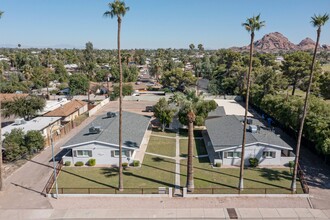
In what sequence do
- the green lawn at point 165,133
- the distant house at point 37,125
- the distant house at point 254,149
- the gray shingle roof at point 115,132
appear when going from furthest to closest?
the green lawn at point 165,133, the distant house at point 37,125, the gray shingle roof at point 115,132, the distant house at point 254,149

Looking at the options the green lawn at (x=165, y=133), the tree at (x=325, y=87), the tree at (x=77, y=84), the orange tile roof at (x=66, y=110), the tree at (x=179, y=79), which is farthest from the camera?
the tree at (x=179, y=79)

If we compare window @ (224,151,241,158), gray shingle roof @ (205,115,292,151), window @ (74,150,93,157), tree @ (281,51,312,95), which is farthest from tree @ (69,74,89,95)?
window @ (224,151,241,158)

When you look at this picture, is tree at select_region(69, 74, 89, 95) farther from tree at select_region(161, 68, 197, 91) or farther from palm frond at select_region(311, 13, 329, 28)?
palm frond at select_region(311, 13, 329, 28)

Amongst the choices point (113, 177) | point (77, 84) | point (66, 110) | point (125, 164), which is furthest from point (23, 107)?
point (77, 84)

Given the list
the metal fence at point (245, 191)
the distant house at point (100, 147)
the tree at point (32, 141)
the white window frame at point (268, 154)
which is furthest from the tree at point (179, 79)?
the metal fence at point (245, 191)

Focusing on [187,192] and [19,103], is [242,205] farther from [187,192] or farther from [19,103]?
[19,103]

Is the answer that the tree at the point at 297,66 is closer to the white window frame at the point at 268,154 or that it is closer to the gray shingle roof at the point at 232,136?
the gray shingle roof at the point at 232,136
